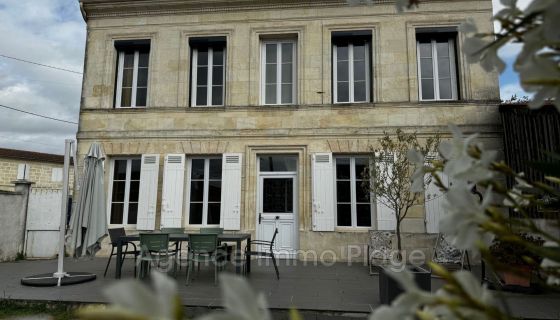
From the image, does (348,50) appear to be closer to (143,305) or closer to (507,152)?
(507,152)

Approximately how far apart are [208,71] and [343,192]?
4571 millimetres

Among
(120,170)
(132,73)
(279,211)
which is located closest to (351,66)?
(279,211)

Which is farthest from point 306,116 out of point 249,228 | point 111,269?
point 111,269

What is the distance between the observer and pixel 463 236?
1.92ft

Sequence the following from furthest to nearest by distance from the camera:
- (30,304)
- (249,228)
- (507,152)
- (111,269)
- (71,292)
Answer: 1. (249,228)
2. (507,152)
3. (111,269)
4. (71,292)
5. (30,304)

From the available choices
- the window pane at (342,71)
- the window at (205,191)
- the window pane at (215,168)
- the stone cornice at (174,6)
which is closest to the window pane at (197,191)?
the window at (205,191)

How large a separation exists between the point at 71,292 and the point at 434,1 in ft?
30.6

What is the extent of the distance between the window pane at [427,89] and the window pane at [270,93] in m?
3.58

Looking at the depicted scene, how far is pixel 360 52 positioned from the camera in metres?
9.86

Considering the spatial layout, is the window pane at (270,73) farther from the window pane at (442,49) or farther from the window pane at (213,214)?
the window pane at (442,49)

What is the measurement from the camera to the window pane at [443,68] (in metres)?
9.53

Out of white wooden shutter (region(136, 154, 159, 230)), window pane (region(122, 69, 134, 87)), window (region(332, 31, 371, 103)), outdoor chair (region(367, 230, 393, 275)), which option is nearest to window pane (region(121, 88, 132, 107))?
window pane (region(122, 69, 134, 87))

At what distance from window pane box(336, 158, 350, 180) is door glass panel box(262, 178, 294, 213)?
3.69ft

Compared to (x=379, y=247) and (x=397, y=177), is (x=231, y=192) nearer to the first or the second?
(x=379, y=247)
